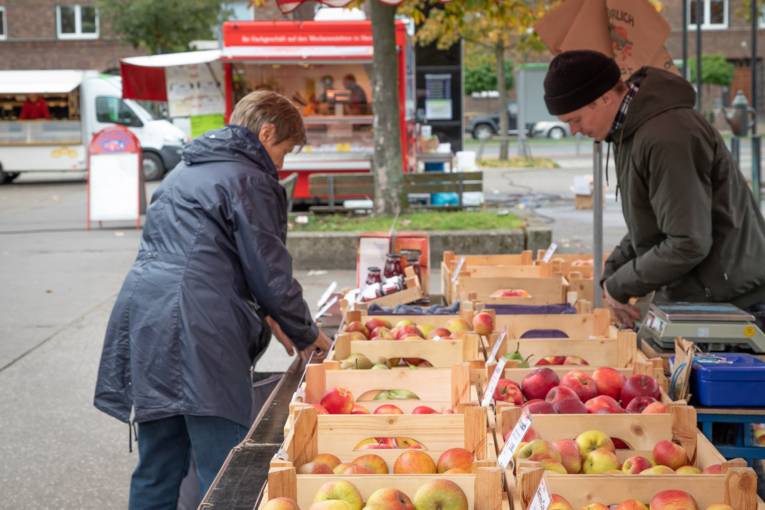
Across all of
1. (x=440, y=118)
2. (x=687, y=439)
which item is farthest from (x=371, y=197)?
(x=687, y=439)

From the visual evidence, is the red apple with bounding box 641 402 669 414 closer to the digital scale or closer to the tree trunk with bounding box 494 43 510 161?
the digital scale

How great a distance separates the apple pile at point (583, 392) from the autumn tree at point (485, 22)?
5465 millimetres

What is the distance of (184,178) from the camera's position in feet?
12.0

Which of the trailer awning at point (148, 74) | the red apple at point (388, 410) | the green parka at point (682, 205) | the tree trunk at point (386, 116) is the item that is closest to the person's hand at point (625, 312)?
the green parka at point (682, 205)

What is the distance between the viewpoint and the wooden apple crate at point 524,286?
17.9ft

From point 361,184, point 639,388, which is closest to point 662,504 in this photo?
point 639,388

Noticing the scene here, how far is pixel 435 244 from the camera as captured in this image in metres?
11.2

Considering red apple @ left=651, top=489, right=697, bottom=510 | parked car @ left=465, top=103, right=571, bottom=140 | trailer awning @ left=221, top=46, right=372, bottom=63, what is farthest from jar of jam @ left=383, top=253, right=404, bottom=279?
parked car @ left=465, top=103, right=571, bottom=140

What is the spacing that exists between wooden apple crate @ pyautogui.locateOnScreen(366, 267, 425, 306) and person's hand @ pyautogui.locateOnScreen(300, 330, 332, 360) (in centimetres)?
85

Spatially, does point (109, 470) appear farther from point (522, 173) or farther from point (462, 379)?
point (522, 173)

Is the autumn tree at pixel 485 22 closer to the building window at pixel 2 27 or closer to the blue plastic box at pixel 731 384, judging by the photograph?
the blue plastic box at pixel 731 384

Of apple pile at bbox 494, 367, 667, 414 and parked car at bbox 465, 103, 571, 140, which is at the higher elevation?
parked car at bbox 465, 103, 571, 140

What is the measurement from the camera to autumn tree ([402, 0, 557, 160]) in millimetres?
12305

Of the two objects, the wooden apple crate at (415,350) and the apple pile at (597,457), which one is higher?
the wooden apple crate at (415,350)
